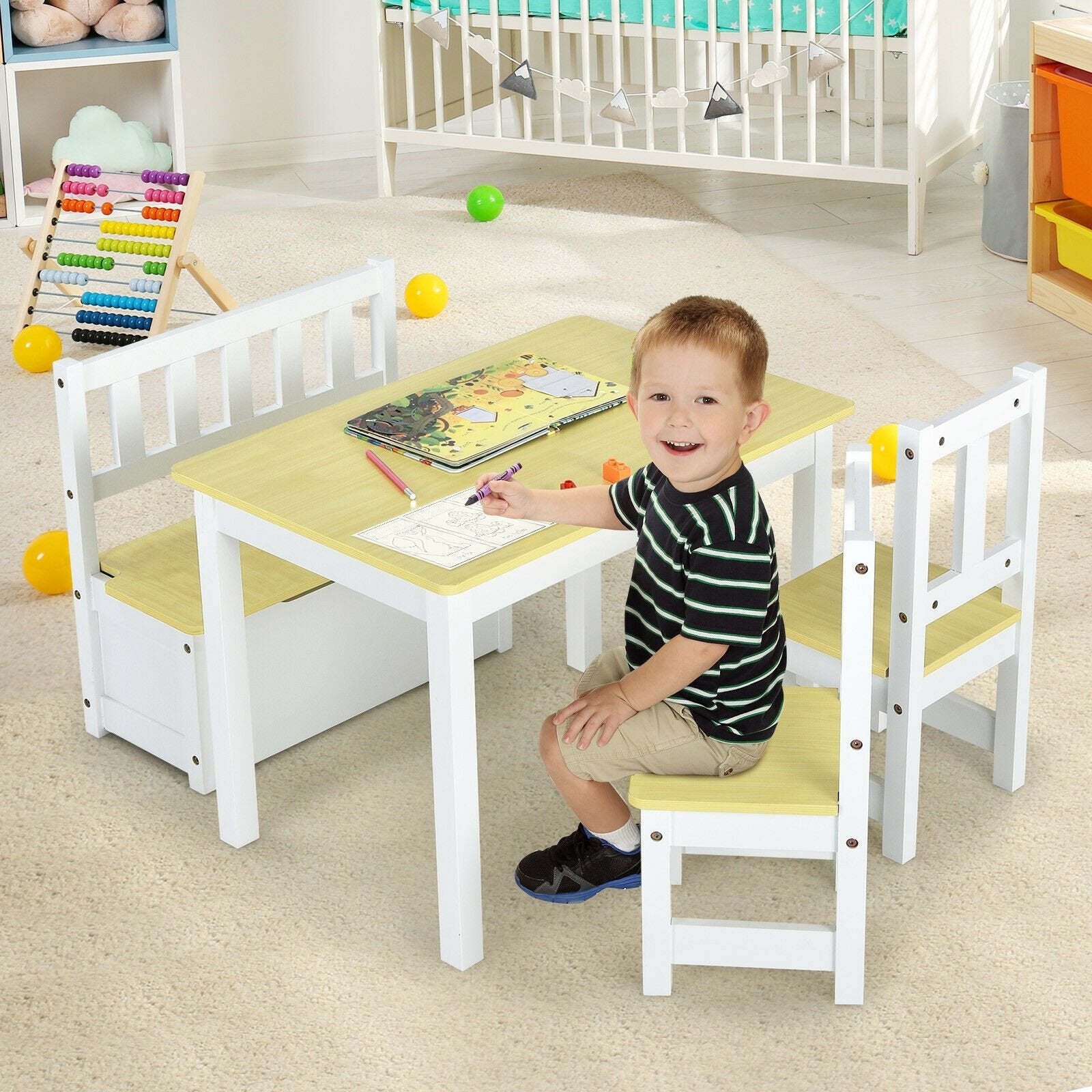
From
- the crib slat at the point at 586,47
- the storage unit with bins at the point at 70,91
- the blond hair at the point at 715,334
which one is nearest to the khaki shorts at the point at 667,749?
the blond hair at the point at 715,334

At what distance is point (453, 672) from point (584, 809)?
0.25 m

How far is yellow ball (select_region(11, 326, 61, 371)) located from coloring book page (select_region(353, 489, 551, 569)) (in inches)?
72.5

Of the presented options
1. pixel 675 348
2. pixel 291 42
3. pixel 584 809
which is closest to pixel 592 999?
pixel 584 809

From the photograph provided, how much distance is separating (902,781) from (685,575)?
426mm

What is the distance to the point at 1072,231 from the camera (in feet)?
10.8

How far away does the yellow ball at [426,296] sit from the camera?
3463 millimetres

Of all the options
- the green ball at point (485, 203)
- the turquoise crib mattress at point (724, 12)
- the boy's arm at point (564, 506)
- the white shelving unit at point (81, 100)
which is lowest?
the boy's arm at point (564, 506)

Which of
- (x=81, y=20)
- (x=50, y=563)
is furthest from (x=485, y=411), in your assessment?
(x=81, y=20)

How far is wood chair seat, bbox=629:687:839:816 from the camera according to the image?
1.50 meters

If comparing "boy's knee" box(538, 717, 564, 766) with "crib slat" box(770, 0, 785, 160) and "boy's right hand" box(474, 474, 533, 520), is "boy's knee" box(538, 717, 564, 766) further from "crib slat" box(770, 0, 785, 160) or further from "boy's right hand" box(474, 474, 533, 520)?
"crib slat" box(770, 0, 785, 160)

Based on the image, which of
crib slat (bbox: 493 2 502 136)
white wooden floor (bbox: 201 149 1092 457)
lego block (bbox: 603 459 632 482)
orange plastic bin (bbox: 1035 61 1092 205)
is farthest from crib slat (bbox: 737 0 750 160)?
lego block (bbox: 603 459 632 482)

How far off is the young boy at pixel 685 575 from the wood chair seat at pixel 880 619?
0.53 ft

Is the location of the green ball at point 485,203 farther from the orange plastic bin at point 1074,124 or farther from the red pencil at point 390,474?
the red pencil at point 390,474

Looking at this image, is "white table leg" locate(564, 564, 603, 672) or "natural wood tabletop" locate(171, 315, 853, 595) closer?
"natural wood tabletop" locate(171, 315, 853, 595)
